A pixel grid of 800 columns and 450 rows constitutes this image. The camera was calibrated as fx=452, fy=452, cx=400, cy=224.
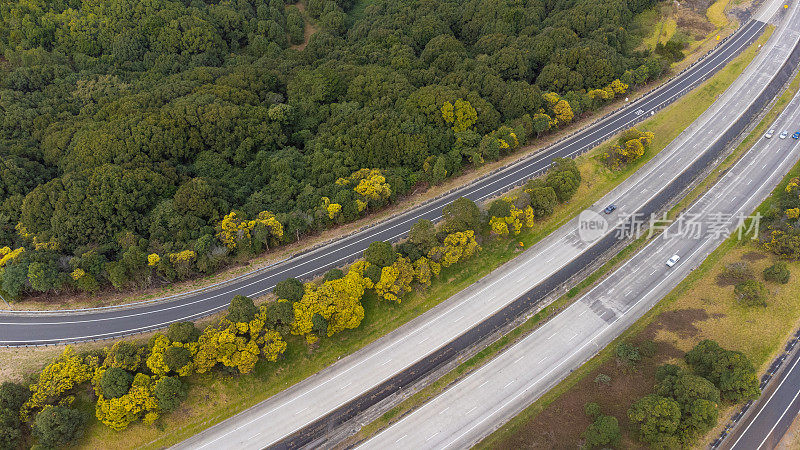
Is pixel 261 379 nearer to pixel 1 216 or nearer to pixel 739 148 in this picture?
pixel 1 216

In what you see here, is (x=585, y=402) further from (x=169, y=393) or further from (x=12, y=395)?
(x=12, y=395)

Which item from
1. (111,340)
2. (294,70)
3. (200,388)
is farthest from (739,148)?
(111,340)

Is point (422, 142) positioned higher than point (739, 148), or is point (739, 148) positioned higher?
point (422, 142)

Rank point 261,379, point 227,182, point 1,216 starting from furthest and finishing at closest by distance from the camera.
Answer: point 227,182, point 1,216, point 261,379

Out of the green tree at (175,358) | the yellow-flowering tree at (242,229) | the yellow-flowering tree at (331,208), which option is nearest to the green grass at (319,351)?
the green tree at (175,358)

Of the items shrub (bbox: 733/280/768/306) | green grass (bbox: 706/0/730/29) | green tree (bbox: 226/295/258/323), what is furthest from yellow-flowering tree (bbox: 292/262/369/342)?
green grass (bbox: 706/0/730/29)

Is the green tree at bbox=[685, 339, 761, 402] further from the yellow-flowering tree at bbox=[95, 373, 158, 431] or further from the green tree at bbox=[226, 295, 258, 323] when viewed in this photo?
the yellow-flowering tree at bbox=[95, 373, 158, 431]

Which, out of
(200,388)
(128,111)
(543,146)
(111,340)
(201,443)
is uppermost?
(128,111)

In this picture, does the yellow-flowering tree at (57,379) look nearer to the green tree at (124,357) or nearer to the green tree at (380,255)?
the green tree at (124,357)
